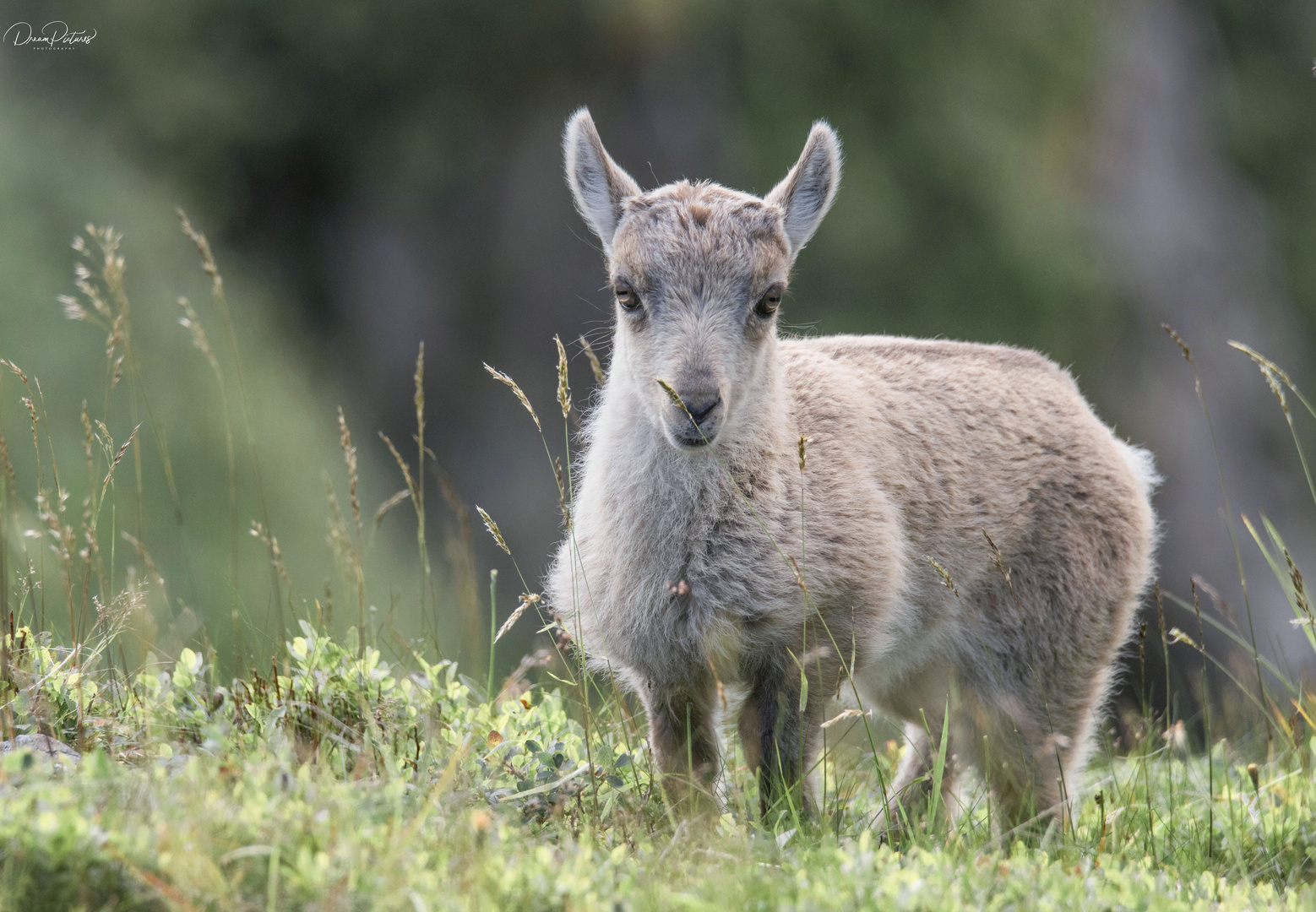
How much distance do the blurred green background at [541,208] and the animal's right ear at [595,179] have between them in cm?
494

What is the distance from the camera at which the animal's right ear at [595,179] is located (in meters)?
4.69

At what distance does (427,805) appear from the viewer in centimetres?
264

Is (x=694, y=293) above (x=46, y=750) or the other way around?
above

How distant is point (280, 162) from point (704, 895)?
37.3 ft

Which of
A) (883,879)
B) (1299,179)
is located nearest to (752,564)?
(883,879)

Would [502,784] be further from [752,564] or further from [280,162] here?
[280,162]

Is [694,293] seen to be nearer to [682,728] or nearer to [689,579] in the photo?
[689,579]

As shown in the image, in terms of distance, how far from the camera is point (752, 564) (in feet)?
13.2

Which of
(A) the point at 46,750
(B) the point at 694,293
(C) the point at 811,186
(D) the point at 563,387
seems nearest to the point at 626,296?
(B) the point at 694,293

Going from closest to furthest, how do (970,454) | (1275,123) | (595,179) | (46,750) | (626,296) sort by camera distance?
(46,750) → (626,296) → (595,179) → (970,454) → (1275,123)

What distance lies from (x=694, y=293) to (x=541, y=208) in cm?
917

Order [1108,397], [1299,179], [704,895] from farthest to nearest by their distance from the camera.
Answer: [1299,179] < [1108,397] < [704,895]

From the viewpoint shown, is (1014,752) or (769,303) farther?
(1014,752)
